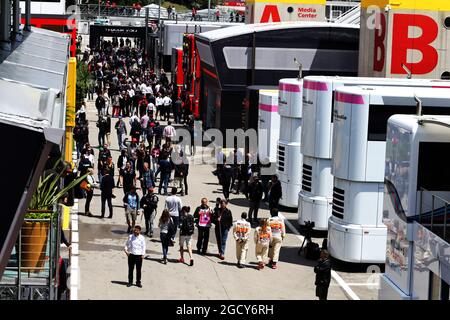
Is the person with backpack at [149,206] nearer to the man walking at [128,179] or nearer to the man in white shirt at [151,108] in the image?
the man walking at [128,179]

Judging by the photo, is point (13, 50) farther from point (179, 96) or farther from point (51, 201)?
point (179, 96)

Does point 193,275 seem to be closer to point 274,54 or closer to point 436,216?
point 436,216

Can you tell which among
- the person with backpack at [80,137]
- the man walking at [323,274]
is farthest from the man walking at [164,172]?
the man walking at [323,274]

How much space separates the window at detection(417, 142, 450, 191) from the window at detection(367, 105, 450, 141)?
559 centimetres

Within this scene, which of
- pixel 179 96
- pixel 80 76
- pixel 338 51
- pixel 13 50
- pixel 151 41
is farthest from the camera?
pixel 151 41

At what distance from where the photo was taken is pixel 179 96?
4928cm

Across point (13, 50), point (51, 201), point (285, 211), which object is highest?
point (13, 50)

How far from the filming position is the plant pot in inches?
513

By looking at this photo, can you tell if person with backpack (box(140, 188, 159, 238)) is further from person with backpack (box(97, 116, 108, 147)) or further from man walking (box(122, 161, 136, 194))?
person with backpack (box(97, 116, 108, 147))

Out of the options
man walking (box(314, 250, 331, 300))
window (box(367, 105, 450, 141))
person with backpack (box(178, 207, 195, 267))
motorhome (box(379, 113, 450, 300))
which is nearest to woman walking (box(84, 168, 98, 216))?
person with backpack (box(178, 207, 195, 267))

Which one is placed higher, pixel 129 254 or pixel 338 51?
pixel 338 51

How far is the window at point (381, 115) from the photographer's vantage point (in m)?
20.3

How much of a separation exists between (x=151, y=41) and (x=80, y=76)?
1264 inches
